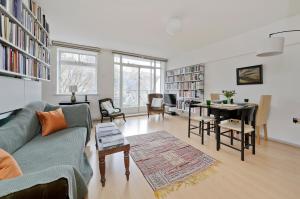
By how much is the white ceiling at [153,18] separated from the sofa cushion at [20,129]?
6.09 ft

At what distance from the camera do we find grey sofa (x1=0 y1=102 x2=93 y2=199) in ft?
1.64

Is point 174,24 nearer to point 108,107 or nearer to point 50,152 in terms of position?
point 50,152

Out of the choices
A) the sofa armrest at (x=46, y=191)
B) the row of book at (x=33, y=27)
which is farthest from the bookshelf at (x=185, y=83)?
the sofa armrest at (x=46, y=191)

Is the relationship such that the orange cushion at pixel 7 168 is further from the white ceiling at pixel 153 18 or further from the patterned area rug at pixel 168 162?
the white ceiling at pixel 153 18

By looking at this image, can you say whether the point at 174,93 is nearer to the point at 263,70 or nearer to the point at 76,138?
the point at 263,70

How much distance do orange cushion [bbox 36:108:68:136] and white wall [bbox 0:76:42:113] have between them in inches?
11.1

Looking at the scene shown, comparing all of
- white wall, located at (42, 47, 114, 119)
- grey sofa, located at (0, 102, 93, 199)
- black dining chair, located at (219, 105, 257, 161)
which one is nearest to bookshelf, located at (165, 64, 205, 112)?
black dining chair, located at (219, 105, 257, 161)

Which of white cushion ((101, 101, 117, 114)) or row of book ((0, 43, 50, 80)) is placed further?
white cushion ((101, 101, 117, 114))

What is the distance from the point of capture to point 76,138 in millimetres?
1724

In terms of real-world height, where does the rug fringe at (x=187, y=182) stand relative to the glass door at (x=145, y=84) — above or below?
below

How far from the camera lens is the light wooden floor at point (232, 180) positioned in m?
1.42

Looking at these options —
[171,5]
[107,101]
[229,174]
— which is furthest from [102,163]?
[107,101]

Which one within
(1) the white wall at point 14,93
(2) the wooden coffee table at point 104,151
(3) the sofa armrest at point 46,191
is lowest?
(2) the wooden coffee table at point 104,151

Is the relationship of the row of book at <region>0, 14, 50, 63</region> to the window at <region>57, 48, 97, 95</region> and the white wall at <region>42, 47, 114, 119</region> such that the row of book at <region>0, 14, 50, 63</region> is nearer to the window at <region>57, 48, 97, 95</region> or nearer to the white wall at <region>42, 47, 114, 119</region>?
the window at <region>57, 48, 97, 95</region>
